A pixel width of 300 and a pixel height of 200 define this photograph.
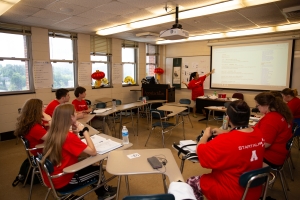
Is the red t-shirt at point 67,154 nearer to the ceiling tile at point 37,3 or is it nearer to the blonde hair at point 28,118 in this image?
the blonde hair at point 28,118

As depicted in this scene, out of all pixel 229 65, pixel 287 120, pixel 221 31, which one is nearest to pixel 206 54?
pixel 229 65

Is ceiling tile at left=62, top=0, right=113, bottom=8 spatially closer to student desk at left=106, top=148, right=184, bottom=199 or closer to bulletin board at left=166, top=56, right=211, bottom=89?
student desk at left=106, top=148, right=184, bottom=199

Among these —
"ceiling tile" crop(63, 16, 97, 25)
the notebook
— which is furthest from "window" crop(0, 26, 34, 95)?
the notebook

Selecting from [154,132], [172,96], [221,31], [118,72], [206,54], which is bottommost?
[154,132]

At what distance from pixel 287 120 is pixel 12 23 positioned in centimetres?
584

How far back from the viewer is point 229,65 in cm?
697

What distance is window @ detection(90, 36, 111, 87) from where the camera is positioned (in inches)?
255

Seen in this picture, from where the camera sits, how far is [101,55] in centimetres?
675

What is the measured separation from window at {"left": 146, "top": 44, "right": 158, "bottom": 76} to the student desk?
6815mm

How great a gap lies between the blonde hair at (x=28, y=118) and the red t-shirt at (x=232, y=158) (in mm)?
1935

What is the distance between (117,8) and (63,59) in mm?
2816

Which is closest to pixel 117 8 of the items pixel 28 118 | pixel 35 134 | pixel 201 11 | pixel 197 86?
pixel 201 11

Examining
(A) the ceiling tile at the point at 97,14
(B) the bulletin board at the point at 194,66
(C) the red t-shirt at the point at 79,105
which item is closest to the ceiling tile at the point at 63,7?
(A) the ceiling tile at the point at 97,14

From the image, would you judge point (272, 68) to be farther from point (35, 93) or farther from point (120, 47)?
point (35, 93)
